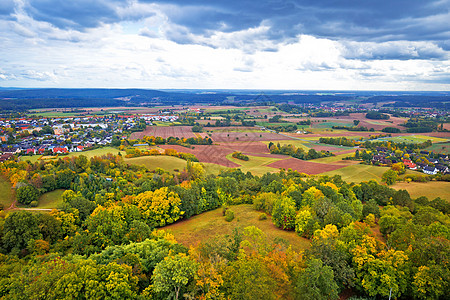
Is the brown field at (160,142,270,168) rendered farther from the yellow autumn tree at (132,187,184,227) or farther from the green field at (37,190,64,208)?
the green field at (37,190,64,208)

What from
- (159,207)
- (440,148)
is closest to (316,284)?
(159,207)

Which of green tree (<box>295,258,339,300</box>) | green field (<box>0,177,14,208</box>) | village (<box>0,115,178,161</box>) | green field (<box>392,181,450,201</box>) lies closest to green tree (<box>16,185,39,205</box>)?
green field (<box>0,177,14,208</box>)

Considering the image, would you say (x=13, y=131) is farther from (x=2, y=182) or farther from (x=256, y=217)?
(x=256, y=217)

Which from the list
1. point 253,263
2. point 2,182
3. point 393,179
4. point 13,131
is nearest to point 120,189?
point 2,182

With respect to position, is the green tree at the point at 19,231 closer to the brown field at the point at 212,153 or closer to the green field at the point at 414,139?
the brown field at the point at 212,153

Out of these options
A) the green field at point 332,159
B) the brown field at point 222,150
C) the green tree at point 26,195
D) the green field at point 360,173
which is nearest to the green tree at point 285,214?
the green field at point 360,173

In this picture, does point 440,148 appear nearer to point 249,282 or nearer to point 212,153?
point 212,153
